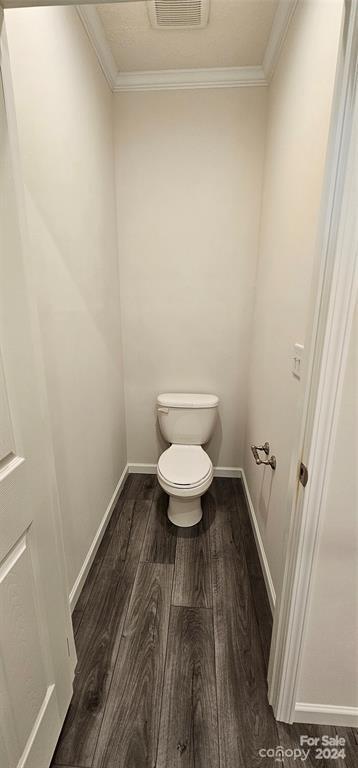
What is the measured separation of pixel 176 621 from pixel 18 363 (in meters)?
1.30

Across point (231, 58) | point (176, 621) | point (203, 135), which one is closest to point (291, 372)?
point (176, 621)

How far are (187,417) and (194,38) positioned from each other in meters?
1.93

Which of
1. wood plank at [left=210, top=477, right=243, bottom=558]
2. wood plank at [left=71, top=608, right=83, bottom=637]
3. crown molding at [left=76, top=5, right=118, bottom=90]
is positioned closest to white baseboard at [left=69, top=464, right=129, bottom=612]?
wood plank at [left=71, top=608, right=83, bottom=637]

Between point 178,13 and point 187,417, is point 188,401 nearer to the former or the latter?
point 187,417

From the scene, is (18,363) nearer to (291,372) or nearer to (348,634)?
(291,372)

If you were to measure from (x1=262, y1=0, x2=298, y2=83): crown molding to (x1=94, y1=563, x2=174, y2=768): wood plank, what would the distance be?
248 centimetres

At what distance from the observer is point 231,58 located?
1.69 m

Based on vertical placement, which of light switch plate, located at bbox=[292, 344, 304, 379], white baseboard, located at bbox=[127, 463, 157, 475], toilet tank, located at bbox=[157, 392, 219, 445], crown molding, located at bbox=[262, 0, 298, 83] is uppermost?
crown molding, located at bbox=[262, 0, 298, 83]

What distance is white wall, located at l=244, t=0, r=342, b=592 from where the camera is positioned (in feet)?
3.36

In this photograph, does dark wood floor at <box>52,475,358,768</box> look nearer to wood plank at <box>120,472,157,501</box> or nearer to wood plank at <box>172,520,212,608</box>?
wood plank at <box>172,520,212,608</box>

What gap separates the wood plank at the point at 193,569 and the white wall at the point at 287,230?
12.8 inches

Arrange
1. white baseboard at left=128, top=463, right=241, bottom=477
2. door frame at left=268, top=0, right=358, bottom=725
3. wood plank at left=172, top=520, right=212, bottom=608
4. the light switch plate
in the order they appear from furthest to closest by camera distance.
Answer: white baseboard at left=128, top=463, right=241, bottom=477 < wood plank at left=172, top=520, right=212, bottom=608 < the light switch plate < door frame at left=268, top=0, right=358, bottom=725

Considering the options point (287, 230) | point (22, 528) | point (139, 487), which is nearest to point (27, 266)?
point (22, 528)

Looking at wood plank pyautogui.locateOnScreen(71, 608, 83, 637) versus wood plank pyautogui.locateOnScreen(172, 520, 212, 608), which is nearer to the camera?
wood plank pyautogui.locateOnScreen(71, 608, 83, 637)
